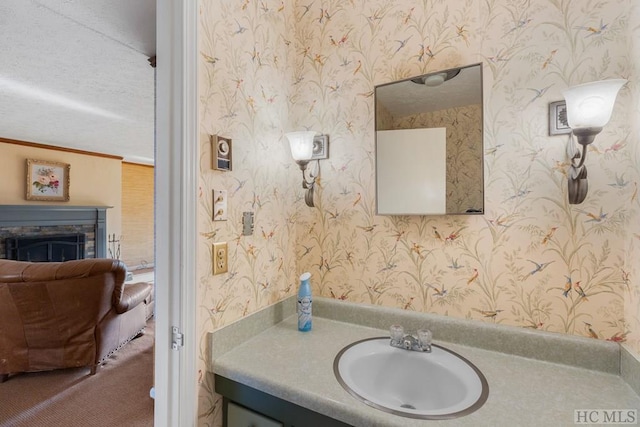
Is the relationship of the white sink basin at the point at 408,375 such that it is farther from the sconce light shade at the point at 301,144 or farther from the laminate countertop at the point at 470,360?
the sconce light shade at the point at 301,144

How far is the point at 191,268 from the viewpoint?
92 centimetres

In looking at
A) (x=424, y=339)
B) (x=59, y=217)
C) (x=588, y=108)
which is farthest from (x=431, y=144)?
(x=59, y=217)

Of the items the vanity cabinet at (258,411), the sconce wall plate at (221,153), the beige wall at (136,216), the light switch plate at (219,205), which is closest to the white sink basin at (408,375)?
the vanity cabinet at (258,411)

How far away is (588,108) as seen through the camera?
839 millimetres

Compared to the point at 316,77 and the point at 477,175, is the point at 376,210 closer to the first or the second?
the point at 477,175

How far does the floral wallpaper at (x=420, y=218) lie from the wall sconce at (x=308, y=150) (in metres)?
0.04

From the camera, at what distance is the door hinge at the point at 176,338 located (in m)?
0.91

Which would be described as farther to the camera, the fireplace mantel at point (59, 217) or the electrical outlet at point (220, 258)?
the fireplace mantel at point (59, 217)

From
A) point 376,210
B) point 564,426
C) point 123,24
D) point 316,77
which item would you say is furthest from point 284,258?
point 123,24

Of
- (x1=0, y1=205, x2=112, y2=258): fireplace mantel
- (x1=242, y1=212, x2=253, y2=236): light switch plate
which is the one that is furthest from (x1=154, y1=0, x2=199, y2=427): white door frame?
(x1=0, y1=205, x2=112, y2=258): fireplace mantel

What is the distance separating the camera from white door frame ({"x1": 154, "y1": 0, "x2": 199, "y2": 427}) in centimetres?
91

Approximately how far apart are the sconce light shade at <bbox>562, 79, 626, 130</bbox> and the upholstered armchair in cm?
270

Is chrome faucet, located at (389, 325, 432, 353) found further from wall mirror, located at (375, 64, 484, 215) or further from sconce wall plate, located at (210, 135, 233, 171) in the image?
sconce wall plate, located at (210, 135, 233, 171)

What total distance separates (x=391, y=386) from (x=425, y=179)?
0.78 meters
